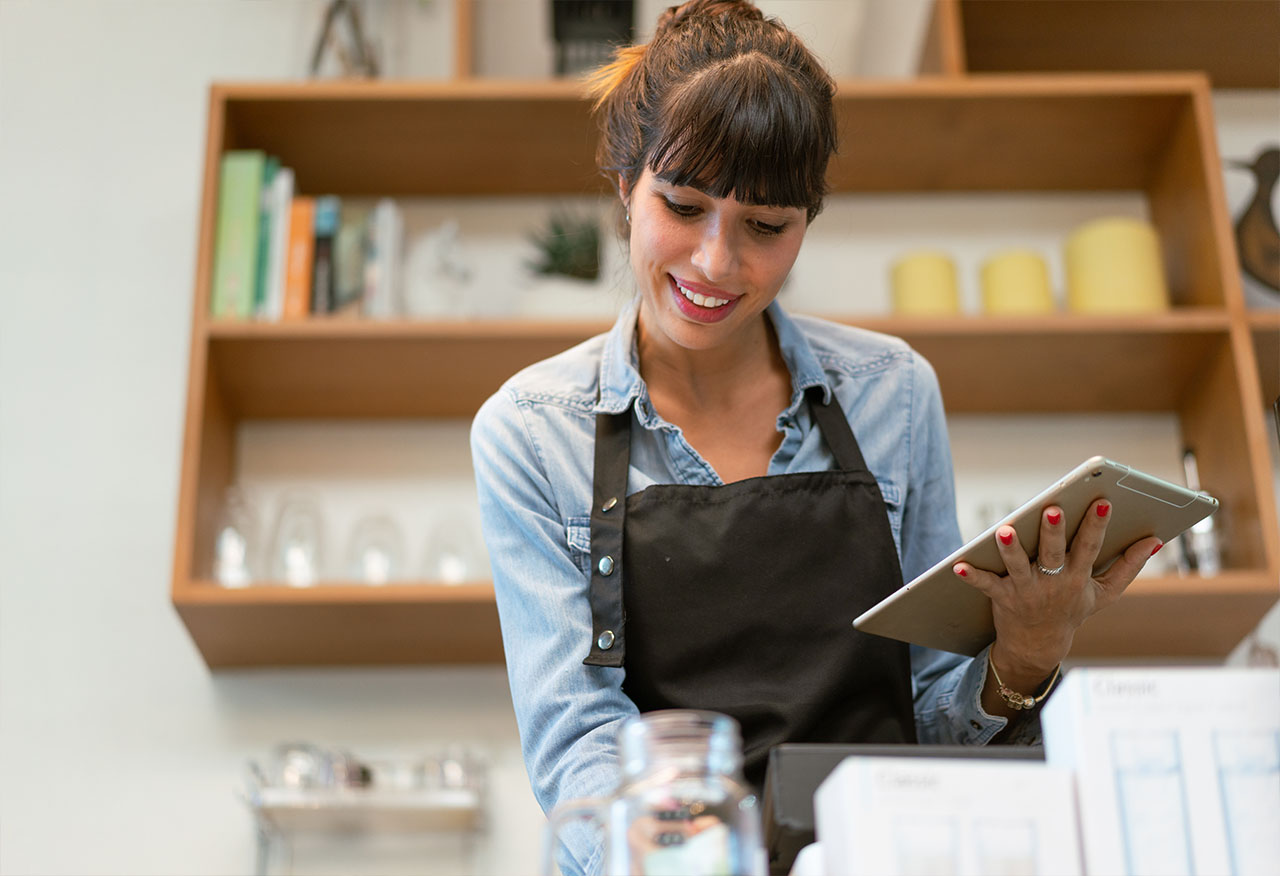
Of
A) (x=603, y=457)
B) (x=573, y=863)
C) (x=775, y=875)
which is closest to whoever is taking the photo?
(x=775, y=875)

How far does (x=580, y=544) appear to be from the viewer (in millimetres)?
1382

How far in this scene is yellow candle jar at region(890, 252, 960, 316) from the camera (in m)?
2.48

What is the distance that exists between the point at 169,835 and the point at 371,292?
1.03 meters

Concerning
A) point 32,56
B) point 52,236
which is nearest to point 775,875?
point 52,236

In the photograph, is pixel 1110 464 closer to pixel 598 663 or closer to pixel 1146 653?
pixel 598 663

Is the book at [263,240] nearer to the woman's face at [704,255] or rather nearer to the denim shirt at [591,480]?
the denim shirt at [591,480]

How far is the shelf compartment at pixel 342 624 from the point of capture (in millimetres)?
2219

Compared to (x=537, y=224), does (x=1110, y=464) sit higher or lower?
lower

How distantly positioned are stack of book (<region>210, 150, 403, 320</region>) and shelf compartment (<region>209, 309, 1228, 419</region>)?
0.29ft

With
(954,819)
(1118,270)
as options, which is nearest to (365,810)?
(1118,270)

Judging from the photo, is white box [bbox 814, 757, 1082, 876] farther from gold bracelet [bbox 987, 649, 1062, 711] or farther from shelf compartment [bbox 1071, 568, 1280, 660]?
shelf compartment [bbox 1071, 568, 1280, 660]

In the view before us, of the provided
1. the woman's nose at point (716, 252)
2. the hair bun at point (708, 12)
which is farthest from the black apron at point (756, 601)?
the hair bun at point (708, 12)

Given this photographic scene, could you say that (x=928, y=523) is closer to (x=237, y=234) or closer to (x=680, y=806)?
(x=680, y=806)

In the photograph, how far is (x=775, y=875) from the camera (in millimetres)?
931
